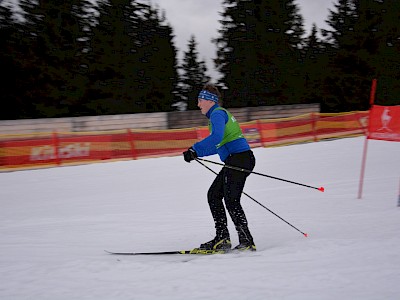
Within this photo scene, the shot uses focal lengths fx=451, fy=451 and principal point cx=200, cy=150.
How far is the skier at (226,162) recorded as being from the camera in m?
4.74

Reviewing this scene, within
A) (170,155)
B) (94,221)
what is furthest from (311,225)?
(170,155)

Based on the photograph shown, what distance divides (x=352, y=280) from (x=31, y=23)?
3421 centimetres

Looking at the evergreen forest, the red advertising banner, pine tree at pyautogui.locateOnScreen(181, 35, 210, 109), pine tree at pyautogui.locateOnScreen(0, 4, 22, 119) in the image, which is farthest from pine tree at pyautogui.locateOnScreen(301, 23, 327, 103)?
the red advertising banner

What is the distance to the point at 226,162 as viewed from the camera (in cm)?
493

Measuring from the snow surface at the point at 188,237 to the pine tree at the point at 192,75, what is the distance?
32.9 m

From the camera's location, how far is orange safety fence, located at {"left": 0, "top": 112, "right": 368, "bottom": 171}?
14273mm

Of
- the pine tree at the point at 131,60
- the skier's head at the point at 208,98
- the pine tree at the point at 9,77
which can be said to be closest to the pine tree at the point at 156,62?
the pine tree at the point at 131,60

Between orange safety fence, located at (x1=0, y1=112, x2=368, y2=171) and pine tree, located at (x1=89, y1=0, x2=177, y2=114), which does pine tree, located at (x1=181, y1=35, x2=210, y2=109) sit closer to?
pine tree, located at (x1=89, y1=0, x2=177, y2=114)

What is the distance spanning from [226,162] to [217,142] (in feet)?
1.25

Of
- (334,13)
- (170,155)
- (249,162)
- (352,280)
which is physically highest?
(334,13)

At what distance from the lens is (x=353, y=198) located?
7.92m

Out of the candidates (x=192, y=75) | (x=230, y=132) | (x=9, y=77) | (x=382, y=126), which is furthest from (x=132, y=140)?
(x=192, y=75)

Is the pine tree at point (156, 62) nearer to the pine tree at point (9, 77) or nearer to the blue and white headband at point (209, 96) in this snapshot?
the pine tree at point (9, 77)

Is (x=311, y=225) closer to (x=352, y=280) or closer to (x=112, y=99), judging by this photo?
(x=352, y=280)
